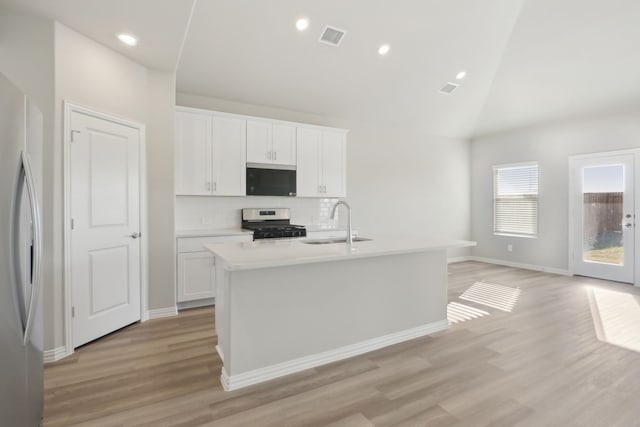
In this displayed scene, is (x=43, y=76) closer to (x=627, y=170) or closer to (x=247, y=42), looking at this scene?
(x=247, y=42)

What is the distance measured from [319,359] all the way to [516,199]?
5.64 m

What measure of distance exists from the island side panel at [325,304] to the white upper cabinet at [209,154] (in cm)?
223

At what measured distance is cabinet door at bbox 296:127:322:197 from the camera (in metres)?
4.81

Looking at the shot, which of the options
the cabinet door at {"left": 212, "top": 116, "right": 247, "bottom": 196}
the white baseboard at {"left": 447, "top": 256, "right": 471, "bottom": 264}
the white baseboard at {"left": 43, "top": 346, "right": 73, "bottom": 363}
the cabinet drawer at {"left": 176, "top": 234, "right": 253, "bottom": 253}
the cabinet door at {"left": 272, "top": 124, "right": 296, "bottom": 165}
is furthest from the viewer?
the white baseboard at {"left": 447, "top": 256, "right": 471, "bottom": 264}

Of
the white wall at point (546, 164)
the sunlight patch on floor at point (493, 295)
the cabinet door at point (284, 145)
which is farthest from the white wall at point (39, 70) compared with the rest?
the white wall at point (546, 164)

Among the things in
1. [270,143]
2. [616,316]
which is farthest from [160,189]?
[616,316]

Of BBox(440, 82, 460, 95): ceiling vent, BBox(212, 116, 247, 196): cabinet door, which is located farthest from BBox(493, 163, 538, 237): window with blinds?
BBox(212, 116, 247, 196): cabinet door

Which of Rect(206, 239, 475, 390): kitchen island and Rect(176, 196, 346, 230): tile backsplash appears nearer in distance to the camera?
Rect(206, 239, 475, 390): kitchen island

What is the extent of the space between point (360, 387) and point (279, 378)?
566 millimetres

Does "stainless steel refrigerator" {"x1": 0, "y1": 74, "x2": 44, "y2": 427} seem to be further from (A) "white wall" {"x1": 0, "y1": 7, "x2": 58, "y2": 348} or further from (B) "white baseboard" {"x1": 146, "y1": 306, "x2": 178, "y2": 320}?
(B) "white baseboard" {"x1": 146, "y1": 306, "x2": 178, "y2": 320}

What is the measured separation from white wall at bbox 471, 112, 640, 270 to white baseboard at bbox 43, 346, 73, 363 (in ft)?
22.7

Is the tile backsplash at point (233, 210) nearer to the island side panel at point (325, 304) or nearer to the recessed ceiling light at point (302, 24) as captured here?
the recessed ceiling light at point (302, 24)

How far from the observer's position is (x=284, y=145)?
15.3ft

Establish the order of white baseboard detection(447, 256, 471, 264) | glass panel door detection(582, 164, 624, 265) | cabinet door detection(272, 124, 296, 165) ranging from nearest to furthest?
cabinet door detection(272, 124, 296, 165) < glass panel door detection(582, 164, 624, 265) < white baseboard detection(447, 256, 471, 264)
